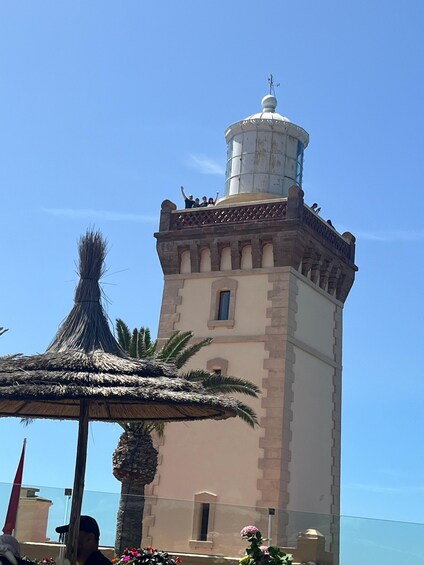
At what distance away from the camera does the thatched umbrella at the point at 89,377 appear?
923 centimetres

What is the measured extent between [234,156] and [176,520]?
14.7m

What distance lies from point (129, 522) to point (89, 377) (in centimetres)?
1014

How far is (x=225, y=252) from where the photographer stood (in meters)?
28.8

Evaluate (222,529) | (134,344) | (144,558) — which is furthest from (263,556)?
(134,344)

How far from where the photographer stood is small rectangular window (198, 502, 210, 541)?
19250 millimetres

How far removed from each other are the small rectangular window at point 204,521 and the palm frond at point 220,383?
4.25m

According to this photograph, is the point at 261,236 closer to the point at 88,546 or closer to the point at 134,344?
the point at 134,344

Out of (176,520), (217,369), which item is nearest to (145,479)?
(176,520)

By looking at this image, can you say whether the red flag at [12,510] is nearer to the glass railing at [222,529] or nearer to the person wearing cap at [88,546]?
the glass railing at [222,529]

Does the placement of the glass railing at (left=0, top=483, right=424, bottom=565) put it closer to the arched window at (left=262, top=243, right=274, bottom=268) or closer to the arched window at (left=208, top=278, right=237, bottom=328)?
the arched window at (left=208, top=278, right=237, bottom=328)

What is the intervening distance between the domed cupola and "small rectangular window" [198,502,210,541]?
1257 cm

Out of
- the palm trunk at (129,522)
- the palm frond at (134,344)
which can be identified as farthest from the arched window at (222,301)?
the palm trunk at (129,522)

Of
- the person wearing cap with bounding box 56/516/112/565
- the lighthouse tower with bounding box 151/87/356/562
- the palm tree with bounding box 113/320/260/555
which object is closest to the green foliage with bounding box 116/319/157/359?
the palm tree with bounding box 113/320/260/555

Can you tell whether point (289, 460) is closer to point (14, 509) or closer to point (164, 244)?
point (164, 244)
